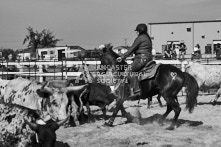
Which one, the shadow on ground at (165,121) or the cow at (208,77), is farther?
the cow at (208,77)

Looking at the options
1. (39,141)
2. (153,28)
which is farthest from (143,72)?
(153,28)

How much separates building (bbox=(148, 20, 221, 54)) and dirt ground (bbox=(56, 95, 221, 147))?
934 inches

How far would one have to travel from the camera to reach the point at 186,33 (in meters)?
34.0

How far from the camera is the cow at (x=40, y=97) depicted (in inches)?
301

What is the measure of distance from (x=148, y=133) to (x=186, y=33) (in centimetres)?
2694

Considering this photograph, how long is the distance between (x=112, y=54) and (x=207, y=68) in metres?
4.96

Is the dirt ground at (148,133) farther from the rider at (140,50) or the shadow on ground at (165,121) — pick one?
the rider at (140,50)

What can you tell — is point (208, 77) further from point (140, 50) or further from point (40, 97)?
point (40, 97)

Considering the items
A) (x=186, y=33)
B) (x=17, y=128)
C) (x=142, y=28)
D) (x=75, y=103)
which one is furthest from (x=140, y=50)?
(x=186, y=33)

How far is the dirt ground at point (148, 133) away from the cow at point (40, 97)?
0.57 meters

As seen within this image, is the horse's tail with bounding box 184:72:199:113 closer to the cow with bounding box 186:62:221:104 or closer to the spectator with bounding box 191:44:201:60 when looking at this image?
the cow with bounding box 186:62:221:104

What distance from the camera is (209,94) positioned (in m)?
16.0

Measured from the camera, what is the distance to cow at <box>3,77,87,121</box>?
763 centimetres

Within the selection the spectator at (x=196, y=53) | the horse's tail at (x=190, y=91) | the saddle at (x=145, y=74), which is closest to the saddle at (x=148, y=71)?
the saddle at (x=145, y=74)
